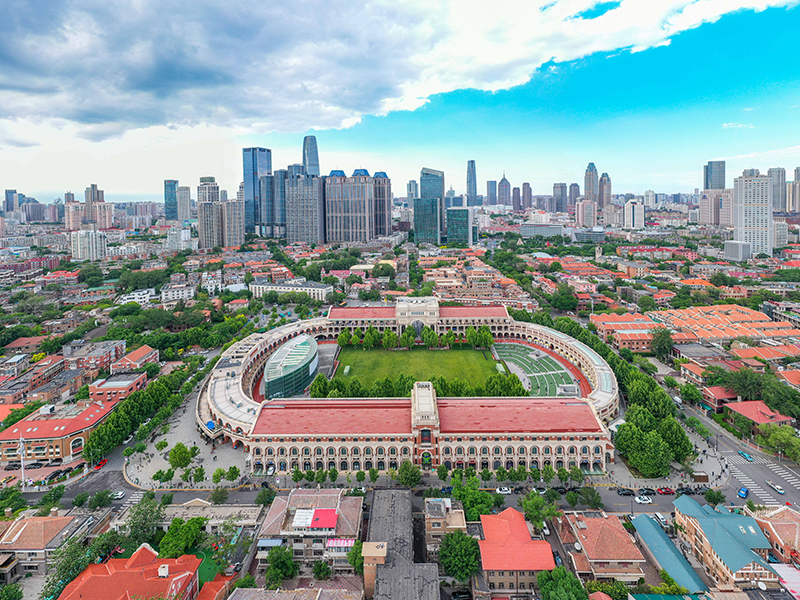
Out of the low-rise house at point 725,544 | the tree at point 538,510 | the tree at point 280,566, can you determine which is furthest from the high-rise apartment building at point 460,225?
the tree at point 280,566

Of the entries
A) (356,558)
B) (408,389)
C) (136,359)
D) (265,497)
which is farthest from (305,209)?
(356,558)

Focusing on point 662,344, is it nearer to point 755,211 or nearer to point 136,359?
point 136,359

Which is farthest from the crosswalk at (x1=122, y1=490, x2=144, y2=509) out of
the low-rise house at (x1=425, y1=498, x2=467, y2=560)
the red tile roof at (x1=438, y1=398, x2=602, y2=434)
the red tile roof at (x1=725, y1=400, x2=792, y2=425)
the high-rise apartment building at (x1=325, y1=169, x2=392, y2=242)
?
the high-rise apartment building at (x1=325, y1=169, x2=392, y2=242)

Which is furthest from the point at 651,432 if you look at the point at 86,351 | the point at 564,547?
the point at 86,351

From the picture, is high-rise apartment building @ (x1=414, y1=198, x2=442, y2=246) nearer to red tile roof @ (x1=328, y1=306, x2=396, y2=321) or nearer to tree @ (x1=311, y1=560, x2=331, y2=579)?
red tile roof @ (x1=328, y1=306, x2=396, y2=321)

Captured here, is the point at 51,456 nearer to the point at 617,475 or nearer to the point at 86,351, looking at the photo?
the point at 86,351

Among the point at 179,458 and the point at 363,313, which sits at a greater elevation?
the point at 363,313
